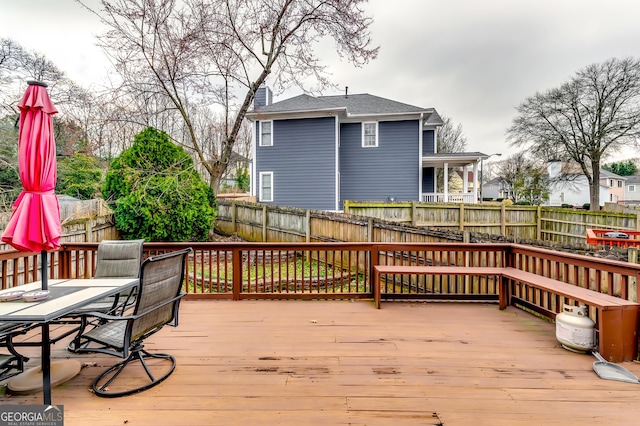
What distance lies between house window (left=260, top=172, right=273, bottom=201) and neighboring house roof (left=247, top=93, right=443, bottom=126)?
271 centimetres

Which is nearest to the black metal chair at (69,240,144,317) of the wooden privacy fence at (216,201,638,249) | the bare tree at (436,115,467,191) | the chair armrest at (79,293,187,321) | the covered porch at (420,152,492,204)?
the chair armrest at (79,293,187,321)

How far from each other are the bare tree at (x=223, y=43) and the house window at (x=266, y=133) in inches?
157

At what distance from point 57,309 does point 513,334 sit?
13.9ft

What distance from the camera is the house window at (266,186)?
553 inches

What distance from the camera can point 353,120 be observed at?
14.1 metres

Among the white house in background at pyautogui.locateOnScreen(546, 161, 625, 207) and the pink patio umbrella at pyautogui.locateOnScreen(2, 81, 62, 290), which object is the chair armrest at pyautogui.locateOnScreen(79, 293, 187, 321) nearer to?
the pink patio umbrella at pyautogui.locateOnScreen(2, 81, 62, 290)

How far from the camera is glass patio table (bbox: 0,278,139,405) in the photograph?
6.39 ft

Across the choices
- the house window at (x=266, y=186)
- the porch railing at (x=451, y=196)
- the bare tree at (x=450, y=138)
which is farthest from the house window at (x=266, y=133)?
the bare tree at (x=450, y=138)

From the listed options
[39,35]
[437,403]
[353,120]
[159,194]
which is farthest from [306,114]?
[437,403]

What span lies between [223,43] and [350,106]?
24.1ft

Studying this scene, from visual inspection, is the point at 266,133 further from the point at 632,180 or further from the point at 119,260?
the point at 632,180

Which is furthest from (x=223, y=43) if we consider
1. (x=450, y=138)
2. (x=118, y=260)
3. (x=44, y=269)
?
(x=450, y=138)

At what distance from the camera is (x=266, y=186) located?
46.3 feet

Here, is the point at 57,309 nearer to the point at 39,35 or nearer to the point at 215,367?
the point at 215,367
